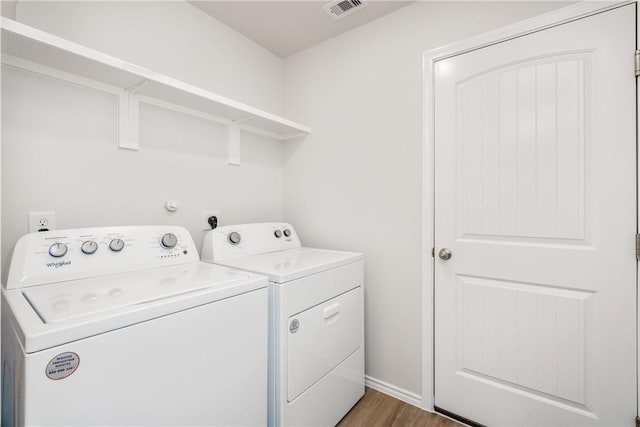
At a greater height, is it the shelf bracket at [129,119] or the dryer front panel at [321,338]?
the shelf bracket at [129,119]

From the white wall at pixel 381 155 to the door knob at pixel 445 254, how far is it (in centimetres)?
14

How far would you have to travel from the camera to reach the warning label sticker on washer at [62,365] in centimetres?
69

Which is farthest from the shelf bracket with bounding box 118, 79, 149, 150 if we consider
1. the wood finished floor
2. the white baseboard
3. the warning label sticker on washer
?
the white baseboard

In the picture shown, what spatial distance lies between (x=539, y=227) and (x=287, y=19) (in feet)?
6.11

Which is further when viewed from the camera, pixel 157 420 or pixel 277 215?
pixel 277 215

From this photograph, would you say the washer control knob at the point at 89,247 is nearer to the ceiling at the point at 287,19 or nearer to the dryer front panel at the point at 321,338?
the dryer front panel at the point at 321,338

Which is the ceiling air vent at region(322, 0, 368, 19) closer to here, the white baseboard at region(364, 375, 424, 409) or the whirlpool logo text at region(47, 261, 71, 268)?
the whirlpool logo text at region(47, 261, 71, 268)

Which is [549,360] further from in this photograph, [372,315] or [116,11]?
[116,11]

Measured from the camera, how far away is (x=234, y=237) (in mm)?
1691

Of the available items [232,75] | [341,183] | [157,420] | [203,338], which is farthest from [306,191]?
[157,420]

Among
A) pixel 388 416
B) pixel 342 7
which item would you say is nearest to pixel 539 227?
pixel 388 416

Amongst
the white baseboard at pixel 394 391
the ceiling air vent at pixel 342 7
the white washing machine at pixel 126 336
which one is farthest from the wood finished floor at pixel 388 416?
the ceiling air vent at pixel 342 7

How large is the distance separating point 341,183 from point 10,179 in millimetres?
1639

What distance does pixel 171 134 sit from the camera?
1691mm
